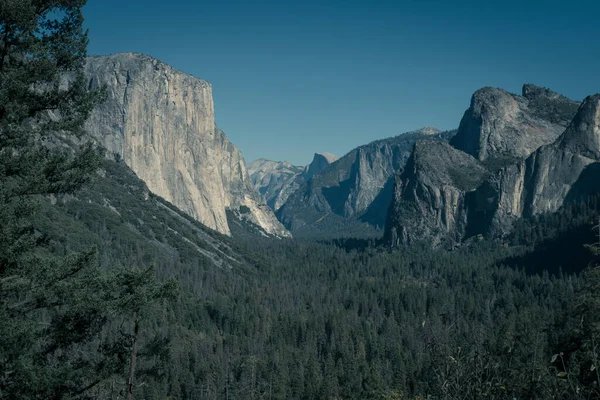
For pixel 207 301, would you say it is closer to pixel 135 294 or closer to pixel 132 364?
pixel 132 364

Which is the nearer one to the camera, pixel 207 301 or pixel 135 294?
pixel 135 294

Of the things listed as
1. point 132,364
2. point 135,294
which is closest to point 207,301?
point 132,364

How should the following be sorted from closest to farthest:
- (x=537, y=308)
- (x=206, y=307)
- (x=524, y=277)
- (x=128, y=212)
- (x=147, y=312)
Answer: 1. (x=147, y=312)
2. (x=537, y=308)
3. (x=206, y=307)
4. (x=524, y=277)
5. (x=128, y=212)

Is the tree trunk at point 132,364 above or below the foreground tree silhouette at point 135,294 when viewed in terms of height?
below

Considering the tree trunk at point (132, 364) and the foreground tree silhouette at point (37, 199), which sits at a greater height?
the foreground tree silhouette at point (37, 199)

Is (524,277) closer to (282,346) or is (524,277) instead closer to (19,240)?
(282,346)

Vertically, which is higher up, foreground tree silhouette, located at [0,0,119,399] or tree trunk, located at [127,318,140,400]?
foreground tree silhouette, located at [0,0,119,399]

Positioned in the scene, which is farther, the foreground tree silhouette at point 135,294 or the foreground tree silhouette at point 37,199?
the foreground tree silhouette at point 135,294

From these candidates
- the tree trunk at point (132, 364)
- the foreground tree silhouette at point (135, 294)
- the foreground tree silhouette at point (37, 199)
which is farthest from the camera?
the tree trunk at point (132, 364)

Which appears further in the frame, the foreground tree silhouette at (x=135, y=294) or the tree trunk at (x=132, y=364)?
→ the tree trunk at (x=132, y=364)

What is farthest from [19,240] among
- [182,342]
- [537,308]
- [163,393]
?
[537,308]

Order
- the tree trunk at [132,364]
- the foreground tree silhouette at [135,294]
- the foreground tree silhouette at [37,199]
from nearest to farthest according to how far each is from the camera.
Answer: the foreground tree silhouette at [37,199] → the foreground tree silhouette at [135,294] → the tree trunk at [132,364]
